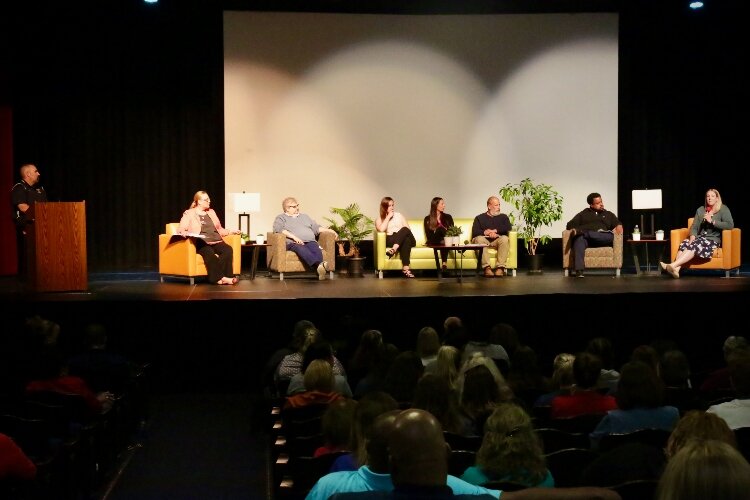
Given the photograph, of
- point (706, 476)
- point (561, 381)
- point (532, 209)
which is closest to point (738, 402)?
point (561, 381)

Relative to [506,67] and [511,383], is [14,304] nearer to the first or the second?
[511,383]

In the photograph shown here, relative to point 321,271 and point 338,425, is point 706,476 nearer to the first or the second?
point 338,425

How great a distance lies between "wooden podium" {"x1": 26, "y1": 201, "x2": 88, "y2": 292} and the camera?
7.97 m

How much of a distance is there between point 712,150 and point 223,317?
297 inches

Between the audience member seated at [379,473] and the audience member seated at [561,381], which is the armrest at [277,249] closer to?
the audience member seated at [561,381]

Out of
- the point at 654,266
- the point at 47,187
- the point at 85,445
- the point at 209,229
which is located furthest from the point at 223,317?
the point at 654,266

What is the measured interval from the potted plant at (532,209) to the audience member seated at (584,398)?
7.14 m

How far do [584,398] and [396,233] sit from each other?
6698 mm

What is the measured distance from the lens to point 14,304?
7301 millimetres

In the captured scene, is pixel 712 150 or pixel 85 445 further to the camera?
pixel 712 150

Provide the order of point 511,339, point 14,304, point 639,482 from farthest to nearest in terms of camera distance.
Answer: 1. point 14,304
2. point 511,339
3. point 639,482

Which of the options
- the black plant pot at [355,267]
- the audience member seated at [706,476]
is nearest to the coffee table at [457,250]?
the black plant pot at [355,267]

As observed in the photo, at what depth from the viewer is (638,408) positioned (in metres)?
3.52

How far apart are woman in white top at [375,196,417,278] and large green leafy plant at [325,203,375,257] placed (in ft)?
1.08
